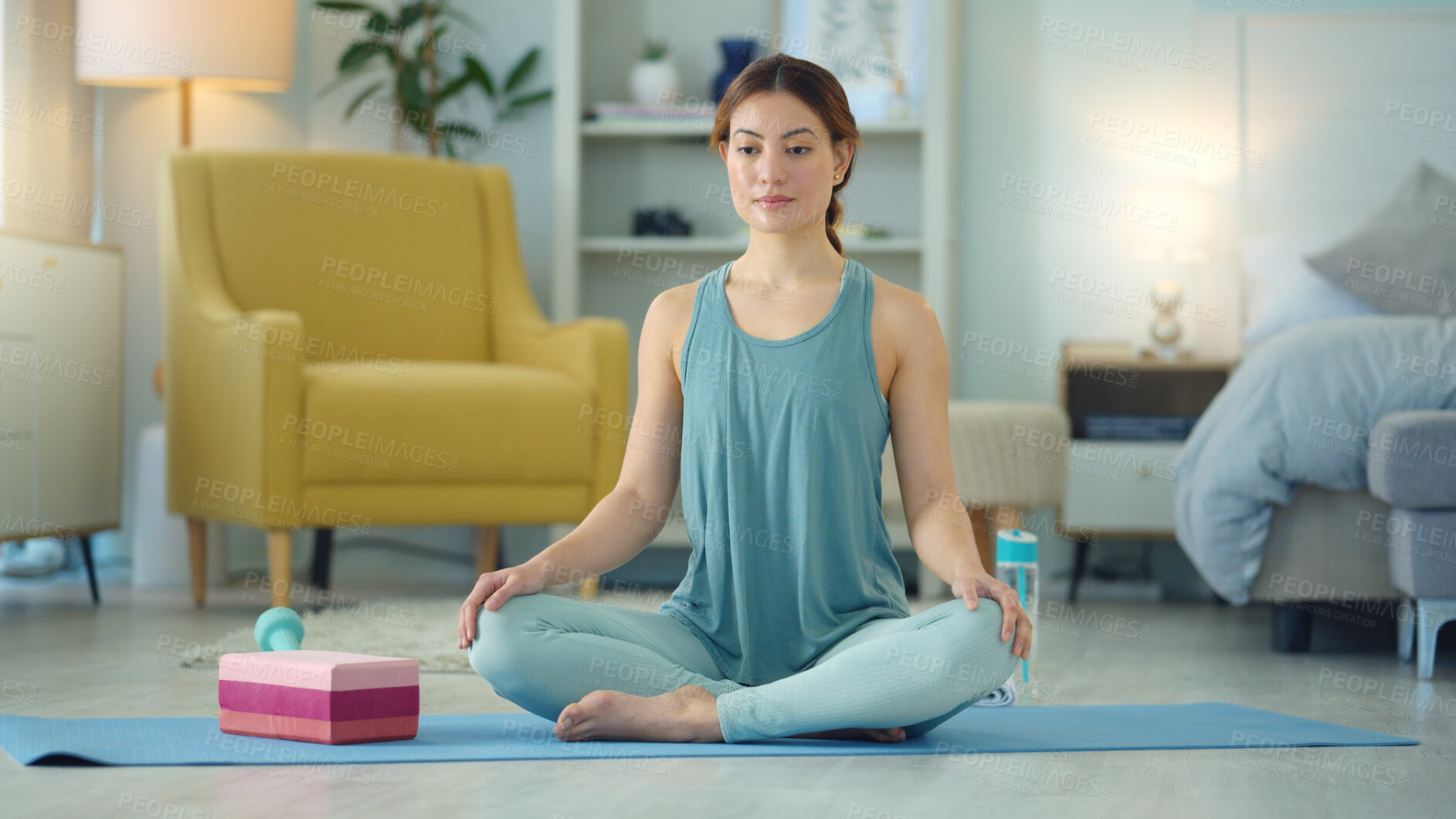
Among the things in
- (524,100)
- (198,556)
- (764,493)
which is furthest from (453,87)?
(764,493)

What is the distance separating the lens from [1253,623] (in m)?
3.01

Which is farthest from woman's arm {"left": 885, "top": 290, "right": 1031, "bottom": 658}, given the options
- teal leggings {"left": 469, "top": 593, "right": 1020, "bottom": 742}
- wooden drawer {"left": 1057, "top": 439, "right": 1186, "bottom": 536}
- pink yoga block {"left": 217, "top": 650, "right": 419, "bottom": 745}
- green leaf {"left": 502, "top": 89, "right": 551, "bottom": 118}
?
green leaf {"left": 502, "top": 89, "right": 551, "bottom": 118}

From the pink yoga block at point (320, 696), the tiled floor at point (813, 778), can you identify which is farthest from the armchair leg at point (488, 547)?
the pink yoga block at point (320, 696)

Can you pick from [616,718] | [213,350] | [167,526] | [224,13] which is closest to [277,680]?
[616,718]

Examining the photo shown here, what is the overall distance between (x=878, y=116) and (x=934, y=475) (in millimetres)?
2400

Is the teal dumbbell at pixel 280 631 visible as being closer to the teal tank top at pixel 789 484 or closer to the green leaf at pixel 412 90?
the teal tank top at pixel 789 484

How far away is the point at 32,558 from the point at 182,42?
4.41ft

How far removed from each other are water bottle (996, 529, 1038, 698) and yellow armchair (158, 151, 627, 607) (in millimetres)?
983

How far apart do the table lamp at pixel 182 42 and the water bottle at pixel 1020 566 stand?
2256 millimetres

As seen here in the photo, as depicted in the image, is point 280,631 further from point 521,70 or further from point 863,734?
point 521,70

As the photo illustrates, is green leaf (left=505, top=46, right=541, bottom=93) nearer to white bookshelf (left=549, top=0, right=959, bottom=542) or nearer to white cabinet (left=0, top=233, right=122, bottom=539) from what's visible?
white bookshelf (left=549, top=0, right=959, bottom=542)

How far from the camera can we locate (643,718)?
4.71 ft

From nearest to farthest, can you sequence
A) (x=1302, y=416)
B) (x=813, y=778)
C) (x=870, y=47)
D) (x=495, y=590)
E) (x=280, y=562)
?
(x=813, y=778)
(x=495, y=590)
(x=1302, y=416)
(x=280, y=562)
(x=870, y=47)

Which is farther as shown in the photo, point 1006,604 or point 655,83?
point 655,83
